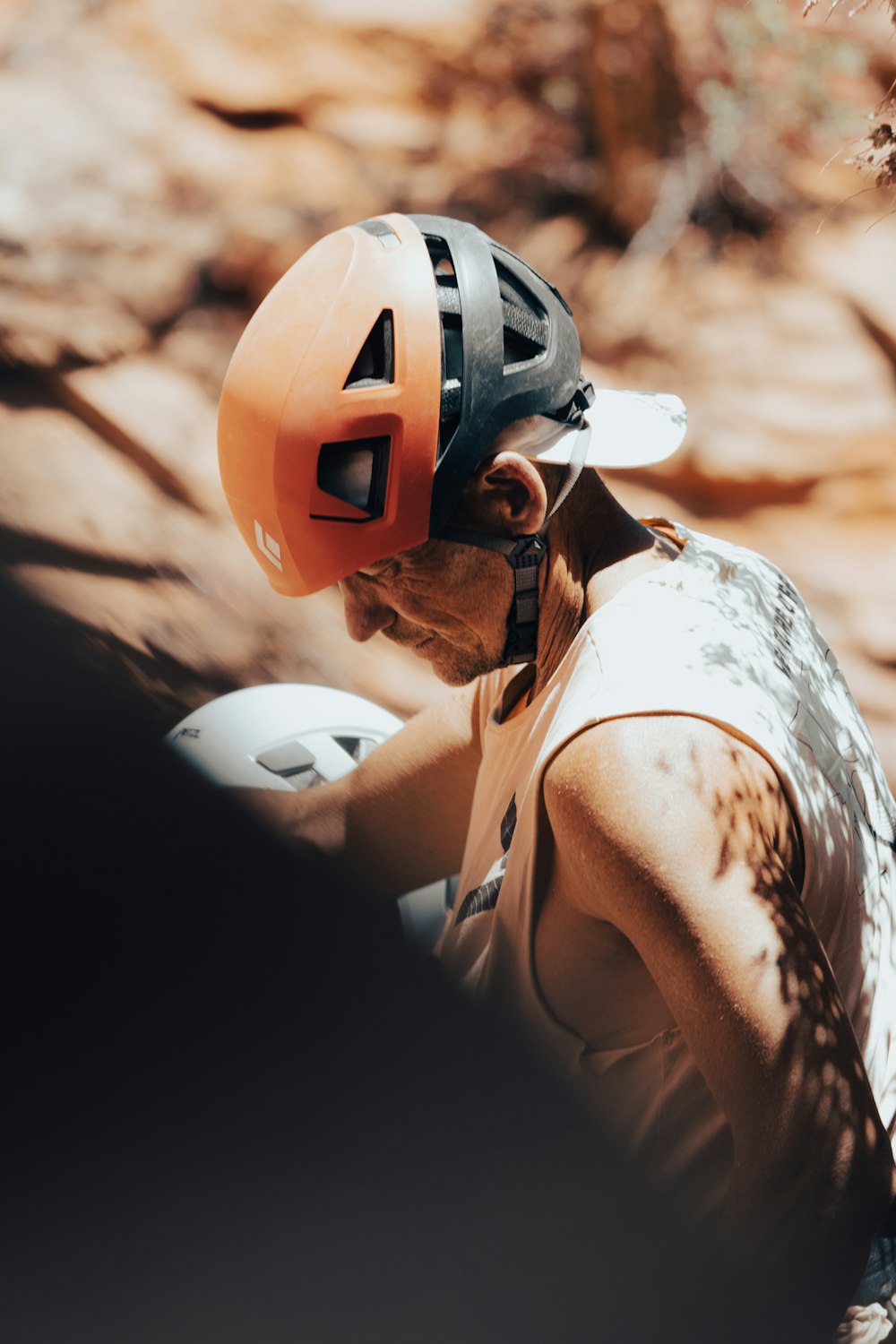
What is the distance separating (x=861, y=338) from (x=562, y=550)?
510cm

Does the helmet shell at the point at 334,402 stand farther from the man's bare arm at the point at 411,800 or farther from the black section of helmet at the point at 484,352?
the man's bare arm at the point at 411,800

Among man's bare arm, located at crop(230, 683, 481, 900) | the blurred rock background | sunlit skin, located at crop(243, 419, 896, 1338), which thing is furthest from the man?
the blurred rock background

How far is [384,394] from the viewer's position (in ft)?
5.69

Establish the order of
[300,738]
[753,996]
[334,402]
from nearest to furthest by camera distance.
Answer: [753,996] < [334,402] < [300,738]

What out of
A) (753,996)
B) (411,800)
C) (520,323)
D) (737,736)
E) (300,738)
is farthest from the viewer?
(300,738)

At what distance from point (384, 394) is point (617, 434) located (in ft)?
1.57

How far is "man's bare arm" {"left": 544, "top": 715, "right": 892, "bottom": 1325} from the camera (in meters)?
1.44

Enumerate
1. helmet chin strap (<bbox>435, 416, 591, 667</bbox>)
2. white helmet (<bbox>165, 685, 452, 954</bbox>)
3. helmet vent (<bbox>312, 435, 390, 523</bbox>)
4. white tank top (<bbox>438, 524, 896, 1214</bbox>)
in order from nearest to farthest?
white tank top (<bbox>438, 524, 896, 1214</bbox>), helmet vent (<bbox>312, 435, 390, 523</bbox>), helmet chin strap (<bbox>435, 416, 591, 667</bbox>), white helmet (<bbox>165, 685, 452, 954</bbox>)

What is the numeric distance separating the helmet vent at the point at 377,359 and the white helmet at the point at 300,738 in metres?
0.85

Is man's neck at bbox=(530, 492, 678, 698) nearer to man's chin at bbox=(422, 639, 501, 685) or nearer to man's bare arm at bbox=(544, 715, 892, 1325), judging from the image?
man's chin at bbox=(422, 639, 501, 685)

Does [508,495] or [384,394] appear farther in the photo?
[508,495]

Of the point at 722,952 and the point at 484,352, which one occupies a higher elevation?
the point at 484,352

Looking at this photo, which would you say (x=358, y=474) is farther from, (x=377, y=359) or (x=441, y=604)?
(x=441, y=604)

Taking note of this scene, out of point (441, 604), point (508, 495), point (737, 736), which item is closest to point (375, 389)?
point (508, 495)
